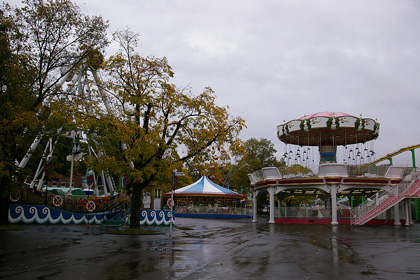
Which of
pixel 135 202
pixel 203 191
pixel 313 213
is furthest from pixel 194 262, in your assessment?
pixel 203 191

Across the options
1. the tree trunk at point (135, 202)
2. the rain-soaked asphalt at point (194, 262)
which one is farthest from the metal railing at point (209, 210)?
the rain-soaked asphalt at point (194, 262)

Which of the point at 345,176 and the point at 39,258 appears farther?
→ the point at 345,176

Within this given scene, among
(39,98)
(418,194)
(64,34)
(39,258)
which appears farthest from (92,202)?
(418,194)

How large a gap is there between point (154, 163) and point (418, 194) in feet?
81.3

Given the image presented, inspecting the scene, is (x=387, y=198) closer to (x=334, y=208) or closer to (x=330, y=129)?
(x=334, y=208)

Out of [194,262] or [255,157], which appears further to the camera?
[255,157]

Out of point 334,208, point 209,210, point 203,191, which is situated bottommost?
point 209,210

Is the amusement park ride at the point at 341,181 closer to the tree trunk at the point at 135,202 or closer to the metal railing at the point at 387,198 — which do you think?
the metal railing at the point at 387,198

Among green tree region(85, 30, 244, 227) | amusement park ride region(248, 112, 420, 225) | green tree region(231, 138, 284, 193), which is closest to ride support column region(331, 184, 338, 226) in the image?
amusement park ride region(248, 112, 420, 225)

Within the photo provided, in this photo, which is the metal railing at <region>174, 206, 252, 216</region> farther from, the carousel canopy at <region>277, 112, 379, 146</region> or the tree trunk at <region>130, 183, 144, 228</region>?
the tree trunk at <region>130, 183, 144, 228</region>

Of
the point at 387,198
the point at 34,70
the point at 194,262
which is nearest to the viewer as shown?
the point at 194,262

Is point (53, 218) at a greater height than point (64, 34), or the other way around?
point (64, 34)

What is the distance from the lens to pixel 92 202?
27828mm

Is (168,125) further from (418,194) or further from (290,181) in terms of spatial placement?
(418,194)
